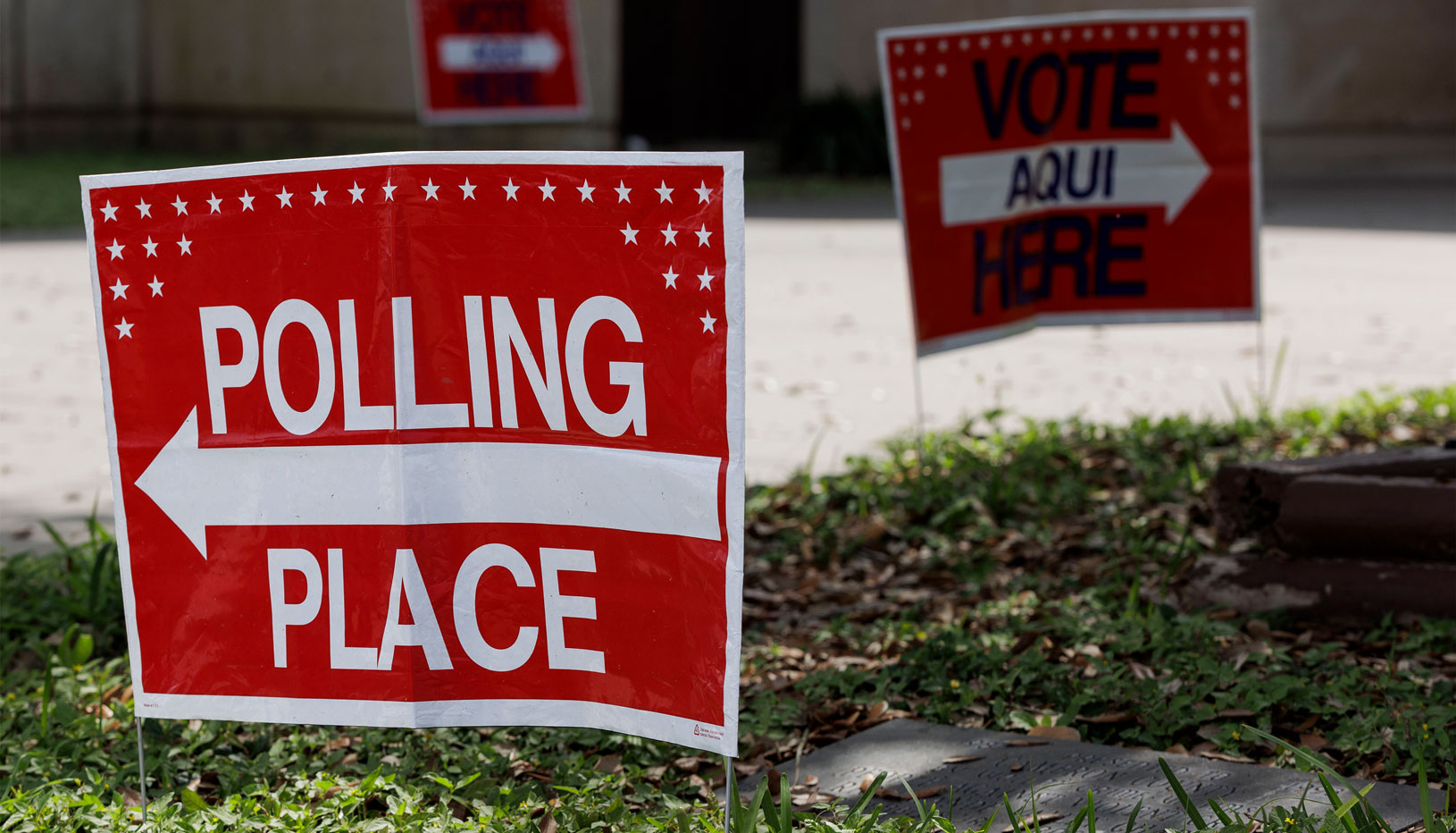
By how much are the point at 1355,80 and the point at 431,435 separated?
1825cm

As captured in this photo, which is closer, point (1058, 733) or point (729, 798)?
point (729, 798)

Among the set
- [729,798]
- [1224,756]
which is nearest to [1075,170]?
[1224,756]

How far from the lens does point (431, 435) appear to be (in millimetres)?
2898

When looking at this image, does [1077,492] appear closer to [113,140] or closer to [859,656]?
[859,656]

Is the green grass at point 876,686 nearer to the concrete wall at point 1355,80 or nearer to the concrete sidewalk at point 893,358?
the concrete sidewalk at point 893,358

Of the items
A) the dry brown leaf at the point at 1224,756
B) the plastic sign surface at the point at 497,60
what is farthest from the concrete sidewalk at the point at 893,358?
the plastic sign surface at the point at 497,60

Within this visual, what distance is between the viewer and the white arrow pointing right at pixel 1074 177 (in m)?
5.92

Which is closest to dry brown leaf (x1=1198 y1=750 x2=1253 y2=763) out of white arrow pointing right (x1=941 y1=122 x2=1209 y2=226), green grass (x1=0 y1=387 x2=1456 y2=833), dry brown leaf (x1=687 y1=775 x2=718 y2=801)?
green grass (x1=0 y1=387 x2=1456 y2=833)

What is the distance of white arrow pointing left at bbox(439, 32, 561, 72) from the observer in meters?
15.4

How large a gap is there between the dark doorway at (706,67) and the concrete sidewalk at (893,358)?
410 inches

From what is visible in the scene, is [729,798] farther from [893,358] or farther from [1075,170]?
[893,358]

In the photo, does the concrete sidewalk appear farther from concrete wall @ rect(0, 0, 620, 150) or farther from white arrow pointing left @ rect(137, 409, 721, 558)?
concrete wall @ rect(0, 0, 620, 150)

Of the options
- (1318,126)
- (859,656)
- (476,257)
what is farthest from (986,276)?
(1318,126)

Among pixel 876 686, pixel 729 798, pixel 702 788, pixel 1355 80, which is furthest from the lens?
pixel 1355 80
